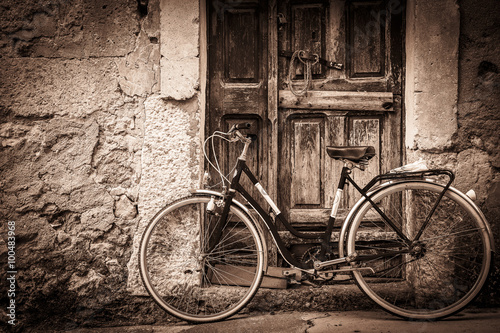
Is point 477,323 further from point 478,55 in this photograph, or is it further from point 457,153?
point 478,55

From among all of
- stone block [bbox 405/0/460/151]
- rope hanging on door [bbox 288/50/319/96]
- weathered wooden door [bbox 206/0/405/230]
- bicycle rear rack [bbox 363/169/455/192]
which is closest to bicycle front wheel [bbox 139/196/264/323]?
weathered wooden door [bbox 206/0/405/230]

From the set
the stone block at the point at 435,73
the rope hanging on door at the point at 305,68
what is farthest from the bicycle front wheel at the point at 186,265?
the stone block at the point at 435,73

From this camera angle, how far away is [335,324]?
2568 millimetres

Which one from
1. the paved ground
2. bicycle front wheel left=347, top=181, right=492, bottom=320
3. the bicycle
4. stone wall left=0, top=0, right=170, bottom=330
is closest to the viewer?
the paved ground

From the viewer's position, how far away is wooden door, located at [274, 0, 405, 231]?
10.0 feet

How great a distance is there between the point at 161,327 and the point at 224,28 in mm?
2374

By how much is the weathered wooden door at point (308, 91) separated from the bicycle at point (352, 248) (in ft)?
1.29

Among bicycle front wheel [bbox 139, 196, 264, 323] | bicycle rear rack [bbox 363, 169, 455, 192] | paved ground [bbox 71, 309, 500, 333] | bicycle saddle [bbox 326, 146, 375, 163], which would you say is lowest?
paved ground [bbox 71, 309, 500, 333]

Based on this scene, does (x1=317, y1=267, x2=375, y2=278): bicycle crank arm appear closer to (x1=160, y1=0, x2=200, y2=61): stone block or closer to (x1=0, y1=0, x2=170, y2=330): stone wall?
(x1=0, y1=0, x2=170, y2=330): stone wall

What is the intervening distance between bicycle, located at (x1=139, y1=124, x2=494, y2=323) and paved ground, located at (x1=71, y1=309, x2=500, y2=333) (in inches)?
3.1

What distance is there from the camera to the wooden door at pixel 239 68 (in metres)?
3.10

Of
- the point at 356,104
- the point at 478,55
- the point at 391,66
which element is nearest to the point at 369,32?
the point at 391,66

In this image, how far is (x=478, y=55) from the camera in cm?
281

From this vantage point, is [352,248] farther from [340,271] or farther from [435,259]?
[435,259]
